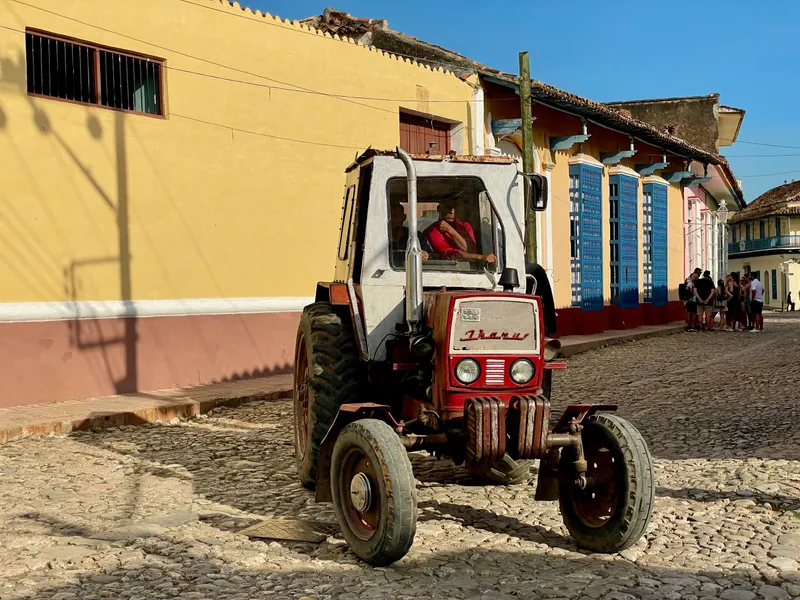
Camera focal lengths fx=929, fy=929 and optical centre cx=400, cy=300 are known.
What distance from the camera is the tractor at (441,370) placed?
458cm

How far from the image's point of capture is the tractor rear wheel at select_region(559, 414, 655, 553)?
4543mm

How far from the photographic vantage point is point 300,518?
5477 millimetres

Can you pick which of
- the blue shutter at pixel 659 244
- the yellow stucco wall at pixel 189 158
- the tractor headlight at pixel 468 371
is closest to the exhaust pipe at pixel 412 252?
the tractor headlight at pixel 468 371

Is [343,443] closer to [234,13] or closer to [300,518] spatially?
[300,518]

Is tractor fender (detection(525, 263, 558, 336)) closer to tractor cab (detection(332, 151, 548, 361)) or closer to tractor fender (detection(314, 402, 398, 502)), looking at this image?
tractor cab (detection(332, 151, 548, 361))

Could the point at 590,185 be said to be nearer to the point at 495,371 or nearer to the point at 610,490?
the point at 495,371

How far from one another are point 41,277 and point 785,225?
54.4 meters

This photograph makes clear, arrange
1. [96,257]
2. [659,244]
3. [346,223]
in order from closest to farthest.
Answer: [346,223], [96,257], [659,244]

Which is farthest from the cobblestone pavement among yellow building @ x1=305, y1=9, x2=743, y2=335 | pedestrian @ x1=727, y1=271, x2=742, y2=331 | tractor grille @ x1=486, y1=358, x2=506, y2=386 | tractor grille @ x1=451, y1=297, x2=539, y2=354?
pedestrian @ x1=727, y1=271, x2=742, y2=331

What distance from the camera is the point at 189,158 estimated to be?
11.6 m

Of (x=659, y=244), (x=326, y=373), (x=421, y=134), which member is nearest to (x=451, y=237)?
(x=326, y=373)

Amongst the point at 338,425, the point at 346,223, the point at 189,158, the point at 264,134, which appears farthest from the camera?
the point at 264,134

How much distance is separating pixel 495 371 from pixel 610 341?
46.4 feet

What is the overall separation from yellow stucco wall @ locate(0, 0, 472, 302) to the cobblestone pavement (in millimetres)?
2600
